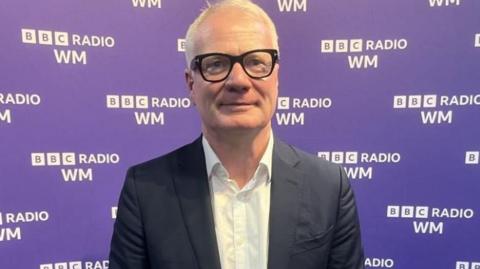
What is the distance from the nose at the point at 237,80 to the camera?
763mm

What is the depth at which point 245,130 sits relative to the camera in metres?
0.80

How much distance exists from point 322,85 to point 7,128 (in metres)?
1.35

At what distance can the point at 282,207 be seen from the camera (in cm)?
85

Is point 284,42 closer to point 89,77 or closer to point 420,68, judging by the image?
point 420,68

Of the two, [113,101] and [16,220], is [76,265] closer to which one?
[16,220]

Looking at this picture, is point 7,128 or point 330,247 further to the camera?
point 7,128

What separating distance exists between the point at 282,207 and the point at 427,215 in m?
0.96

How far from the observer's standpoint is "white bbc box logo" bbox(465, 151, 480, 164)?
4.48 feet

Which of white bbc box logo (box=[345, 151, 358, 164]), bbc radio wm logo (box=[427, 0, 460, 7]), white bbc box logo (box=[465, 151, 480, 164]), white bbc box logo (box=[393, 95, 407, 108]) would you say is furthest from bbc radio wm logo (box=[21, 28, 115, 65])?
white bbc box logo (box=[465, 151, 480, 164])

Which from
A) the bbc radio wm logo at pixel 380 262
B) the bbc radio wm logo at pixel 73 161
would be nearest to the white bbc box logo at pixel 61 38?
the bbc radio wm logo at pixel 73 161

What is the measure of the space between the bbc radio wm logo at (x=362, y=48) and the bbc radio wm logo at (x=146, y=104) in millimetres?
692

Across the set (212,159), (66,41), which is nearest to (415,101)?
(212,159)

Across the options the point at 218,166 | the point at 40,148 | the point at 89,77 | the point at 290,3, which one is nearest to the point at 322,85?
the point at 290,3

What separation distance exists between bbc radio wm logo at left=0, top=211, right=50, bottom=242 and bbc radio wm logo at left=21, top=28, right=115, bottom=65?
2.21ft
